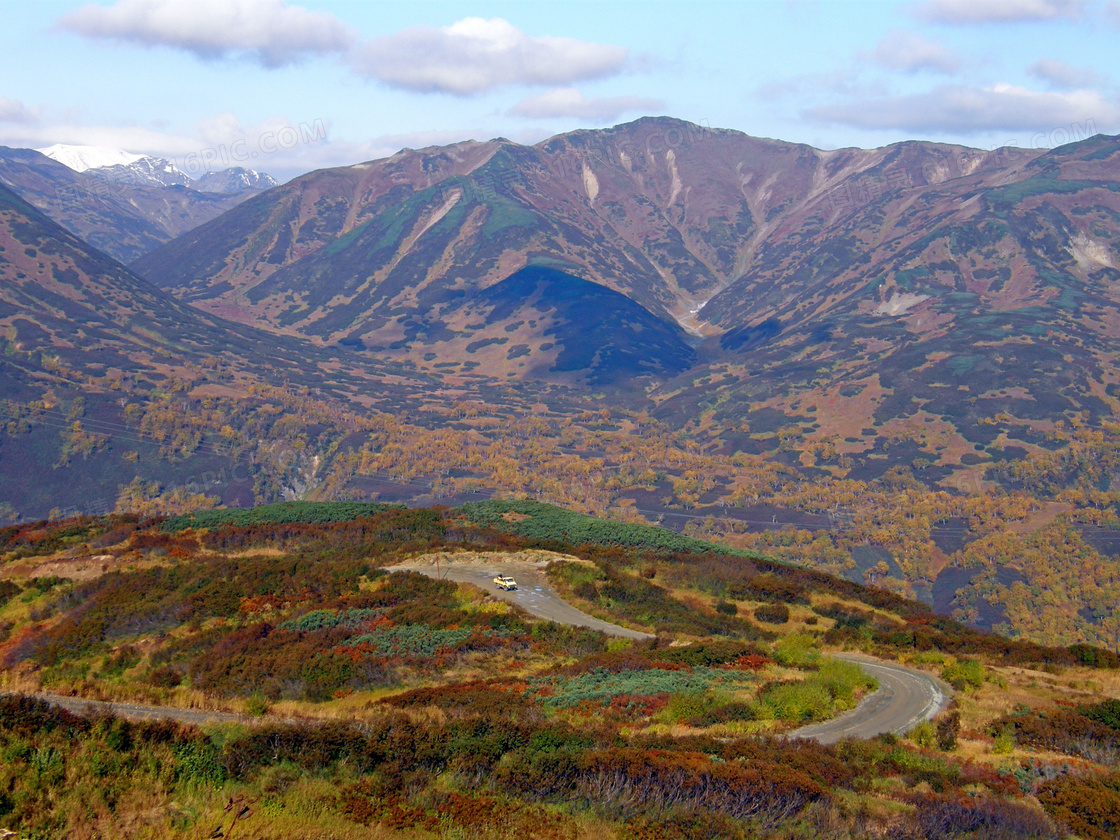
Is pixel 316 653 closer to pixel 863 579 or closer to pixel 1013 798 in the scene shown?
pixel 1013 798

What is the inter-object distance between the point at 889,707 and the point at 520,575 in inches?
1067

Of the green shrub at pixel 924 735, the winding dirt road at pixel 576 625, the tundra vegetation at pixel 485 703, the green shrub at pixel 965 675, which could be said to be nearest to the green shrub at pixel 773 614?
the tundra vegetation at pixel 485 703

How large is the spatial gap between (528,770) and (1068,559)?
533ft

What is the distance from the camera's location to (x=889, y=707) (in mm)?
29188

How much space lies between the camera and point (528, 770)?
16.5m

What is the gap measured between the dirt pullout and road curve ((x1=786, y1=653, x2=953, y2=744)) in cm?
1198

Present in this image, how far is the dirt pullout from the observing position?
43438mm

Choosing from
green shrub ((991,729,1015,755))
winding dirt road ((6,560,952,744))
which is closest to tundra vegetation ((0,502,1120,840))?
green shrub ((991,729,1015,755))

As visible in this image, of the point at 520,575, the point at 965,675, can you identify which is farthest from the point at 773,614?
the point at 520,575

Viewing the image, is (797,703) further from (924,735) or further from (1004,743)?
(1004,743)

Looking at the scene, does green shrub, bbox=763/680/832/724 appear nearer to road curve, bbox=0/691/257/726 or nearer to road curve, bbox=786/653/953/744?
road curve, bbox=786/653/953/744

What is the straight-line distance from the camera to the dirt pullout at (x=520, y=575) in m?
43.4

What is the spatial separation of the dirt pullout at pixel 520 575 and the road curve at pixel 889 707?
1198 centimetres

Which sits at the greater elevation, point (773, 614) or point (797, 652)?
point (797, 652)
